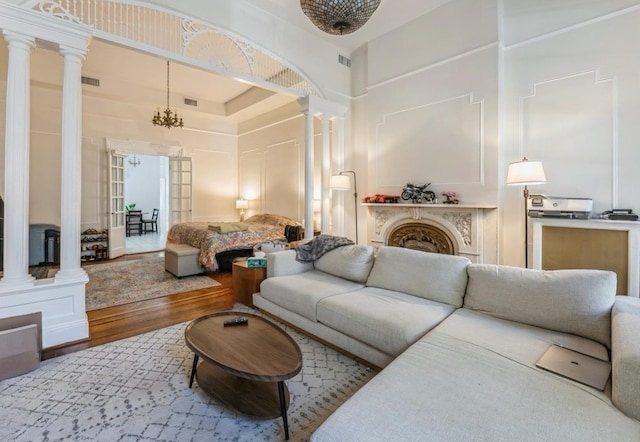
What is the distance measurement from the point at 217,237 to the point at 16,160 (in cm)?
279

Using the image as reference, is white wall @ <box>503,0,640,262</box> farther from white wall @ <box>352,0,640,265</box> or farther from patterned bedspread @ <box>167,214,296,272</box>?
patterned bedspread @ <box>167,214,296,272</box>

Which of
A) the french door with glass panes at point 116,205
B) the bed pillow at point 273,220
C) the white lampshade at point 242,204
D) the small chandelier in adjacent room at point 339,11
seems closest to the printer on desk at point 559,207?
the small chandelier in adjacent room at point 339,11

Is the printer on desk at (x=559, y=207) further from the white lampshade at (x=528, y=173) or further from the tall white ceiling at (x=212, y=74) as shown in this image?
the tall white ceiling at (x=212, y=74)

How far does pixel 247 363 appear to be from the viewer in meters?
1.59

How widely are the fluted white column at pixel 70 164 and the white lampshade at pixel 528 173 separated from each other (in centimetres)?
413

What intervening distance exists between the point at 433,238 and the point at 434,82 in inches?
85.6

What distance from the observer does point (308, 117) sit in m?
4.70

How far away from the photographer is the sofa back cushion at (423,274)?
7.71 ft

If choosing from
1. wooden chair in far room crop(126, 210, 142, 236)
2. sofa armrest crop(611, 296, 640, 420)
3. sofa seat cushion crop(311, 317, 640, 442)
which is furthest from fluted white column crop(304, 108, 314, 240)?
wooden chair in far room crop(126, 210, 142, 236)

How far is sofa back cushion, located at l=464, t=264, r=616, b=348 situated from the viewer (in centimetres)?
176

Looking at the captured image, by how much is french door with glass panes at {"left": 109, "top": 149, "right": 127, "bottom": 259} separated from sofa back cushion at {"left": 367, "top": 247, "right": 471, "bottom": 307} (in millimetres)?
5751

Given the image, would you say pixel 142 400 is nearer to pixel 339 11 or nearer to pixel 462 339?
pixel 462 339

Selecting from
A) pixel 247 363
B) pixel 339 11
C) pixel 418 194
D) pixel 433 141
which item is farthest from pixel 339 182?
pixel 247 363

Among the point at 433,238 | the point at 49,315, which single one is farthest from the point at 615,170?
the point at 49,315
